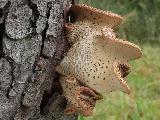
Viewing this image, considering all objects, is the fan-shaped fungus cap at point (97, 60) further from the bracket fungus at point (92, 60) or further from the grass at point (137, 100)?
the grass at point (137, 100)

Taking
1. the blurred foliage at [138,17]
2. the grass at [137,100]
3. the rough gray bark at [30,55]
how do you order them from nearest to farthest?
the rough gray bark at [30,55] → the grass at [137,100] → the blurred foliage at [138,17]

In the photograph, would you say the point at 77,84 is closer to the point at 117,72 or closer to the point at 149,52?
the point at 117,72

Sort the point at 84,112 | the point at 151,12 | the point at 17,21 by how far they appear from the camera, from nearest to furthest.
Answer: the point at 17,21 → the point at 84,112 → the point at 151,12

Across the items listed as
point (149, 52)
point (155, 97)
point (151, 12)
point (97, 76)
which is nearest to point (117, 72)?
point (97, 76)

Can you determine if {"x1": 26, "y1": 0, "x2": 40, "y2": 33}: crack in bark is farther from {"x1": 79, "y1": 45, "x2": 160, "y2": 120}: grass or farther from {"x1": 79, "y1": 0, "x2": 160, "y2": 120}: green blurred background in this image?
{"x1": 79, "y1": 45, "x2": 160, "y2": 120}: grass

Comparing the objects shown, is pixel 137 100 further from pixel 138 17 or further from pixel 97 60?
Result: pixel 138 17

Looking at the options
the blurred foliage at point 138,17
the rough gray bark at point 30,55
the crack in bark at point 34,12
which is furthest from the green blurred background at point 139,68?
the crack in bark at point 34,12
